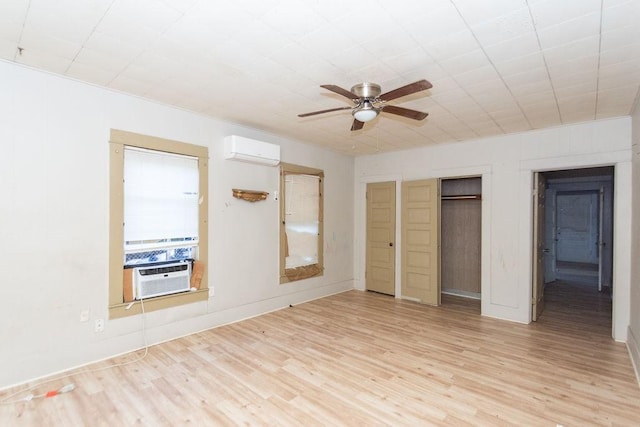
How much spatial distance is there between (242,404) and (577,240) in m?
9.01

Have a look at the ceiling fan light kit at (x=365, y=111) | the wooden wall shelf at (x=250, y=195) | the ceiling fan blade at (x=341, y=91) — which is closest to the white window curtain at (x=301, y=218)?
the wooden wall shelf at (x=250, y=195)

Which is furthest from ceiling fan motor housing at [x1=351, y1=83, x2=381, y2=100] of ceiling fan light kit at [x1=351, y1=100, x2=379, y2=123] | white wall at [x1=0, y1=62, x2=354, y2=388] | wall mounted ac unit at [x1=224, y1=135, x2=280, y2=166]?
white wall at [x1=0, y1=62, x2=354, y2=388]

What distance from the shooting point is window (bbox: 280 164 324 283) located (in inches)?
194

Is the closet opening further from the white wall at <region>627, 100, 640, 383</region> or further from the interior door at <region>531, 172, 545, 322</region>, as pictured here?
the white wall at <region>627, 100, 640, 383</region>

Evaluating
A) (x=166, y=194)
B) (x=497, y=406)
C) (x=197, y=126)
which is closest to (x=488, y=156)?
(x=497, y=406)

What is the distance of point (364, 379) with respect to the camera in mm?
2768

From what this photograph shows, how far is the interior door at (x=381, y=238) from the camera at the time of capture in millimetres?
Result: 5750

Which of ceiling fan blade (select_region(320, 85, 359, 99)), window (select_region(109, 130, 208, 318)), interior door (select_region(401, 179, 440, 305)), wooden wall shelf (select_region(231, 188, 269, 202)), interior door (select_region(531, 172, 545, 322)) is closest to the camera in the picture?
ceiling fan blade (select_region(320, 85, 359, 99))

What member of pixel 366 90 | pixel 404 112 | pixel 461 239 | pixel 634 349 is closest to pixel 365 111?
pixel 366 90

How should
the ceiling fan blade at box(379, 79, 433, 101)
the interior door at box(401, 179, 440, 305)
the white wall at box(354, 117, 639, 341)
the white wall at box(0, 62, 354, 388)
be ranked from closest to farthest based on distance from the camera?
the ceiling fan blade at box(379, 79, 433, 101), the white wall at box(0, 62, 354, 388), the white wall at box(354, 117, 639, 341), the interior door at box(401, 179, 440, 305)

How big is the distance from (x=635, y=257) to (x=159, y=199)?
5.17m

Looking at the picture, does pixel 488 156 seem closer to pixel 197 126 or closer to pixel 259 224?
pixel 259 224

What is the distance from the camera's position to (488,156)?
473 centimetres

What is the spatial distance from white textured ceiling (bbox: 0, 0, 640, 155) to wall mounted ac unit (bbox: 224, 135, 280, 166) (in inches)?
21.7
